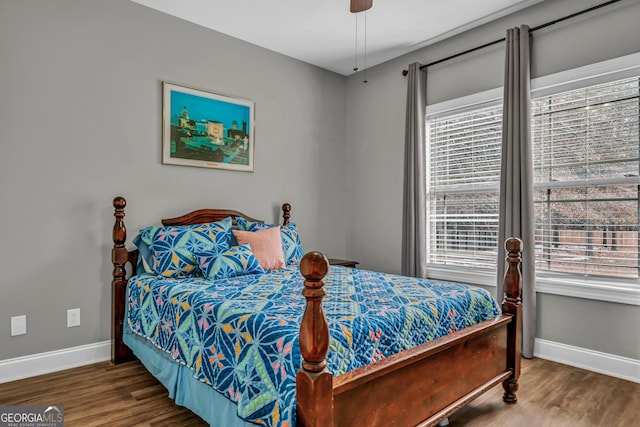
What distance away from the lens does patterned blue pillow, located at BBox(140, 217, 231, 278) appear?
271cm

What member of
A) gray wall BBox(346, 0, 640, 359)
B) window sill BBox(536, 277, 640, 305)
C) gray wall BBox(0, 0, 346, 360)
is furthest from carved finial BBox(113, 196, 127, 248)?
window sill BBox(536, 277, 640, 305)

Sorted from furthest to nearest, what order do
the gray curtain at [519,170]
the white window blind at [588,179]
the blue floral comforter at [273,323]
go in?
1. the gray curtain at [519,170]
2. the white window blind at [588,179]
3. the blue floral comforter at [273,323]

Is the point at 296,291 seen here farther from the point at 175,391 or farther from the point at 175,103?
the point at 175,103

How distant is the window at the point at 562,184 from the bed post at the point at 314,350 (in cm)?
238

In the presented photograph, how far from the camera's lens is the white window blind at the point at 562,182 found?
8.71 feet

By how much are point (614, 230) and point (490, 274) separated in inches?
36.8

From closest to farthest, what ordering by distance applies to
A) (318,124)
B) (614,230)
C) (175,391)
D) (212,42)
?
(175,391)
(614,230)
(212,42)
(318,124)

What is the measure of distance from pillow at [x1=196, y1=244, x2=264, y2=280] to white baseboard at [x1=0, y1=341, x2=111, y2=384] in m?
1.03

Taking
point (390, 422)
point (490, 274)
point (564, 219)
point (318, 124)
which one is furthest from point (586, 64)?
point (390, 422)

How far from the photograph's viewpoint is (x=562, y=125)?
2.95 m

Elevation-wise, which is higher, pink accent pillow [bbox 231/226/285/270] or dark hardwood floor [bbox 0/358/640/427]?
pink accent pillow [bbox 231/226/285/270]

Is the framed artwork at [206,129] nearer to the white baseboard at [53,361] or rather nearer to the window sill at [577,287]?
the white baseboard at [53,361]

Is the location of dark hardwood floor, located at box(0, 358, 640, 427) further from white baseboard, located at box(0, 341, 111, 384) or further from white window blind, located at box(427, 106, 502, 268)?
white window blind, located at box(427, 106, 502, 268)

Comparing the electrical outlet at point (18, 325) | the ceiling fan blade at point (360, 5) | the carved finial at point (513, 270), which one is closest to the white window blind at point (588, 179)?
the carved finial at point (513, 270)
